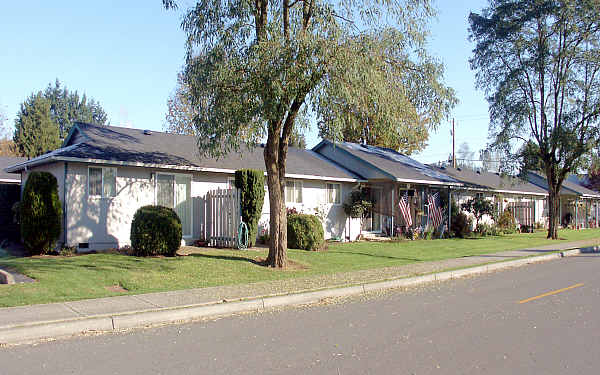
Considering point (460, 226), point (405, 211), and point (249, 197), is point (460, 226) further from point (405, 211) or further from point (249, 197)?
point (249, 197)

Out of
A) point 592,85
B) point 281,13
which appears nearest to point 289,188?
point 281,13

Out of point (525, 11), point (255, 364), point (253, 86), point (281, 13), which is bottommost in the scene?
point (255, 364)

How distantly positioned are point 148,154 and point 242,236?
437 centimetres

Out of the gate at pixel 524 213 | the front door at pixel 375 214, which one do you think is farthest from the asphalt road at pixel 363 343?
the gate at pixel 524 213

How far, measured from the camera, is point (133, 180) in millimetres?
16906

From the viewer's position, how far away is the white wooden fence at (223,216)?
56.7 feet

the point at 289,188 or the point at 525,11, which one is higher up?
the point at 525,11

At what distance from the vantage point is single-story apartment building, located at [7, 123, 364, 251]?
15680 mm

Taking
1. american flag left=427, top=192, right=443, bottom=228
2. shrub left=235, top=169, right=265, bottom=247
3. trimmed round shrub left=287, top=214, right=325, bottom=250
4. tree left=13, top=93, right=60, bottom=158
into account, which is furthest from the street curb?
tree left=13, top=93, right=60, bottom=158

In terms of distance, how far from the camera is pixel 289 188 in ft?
71.0

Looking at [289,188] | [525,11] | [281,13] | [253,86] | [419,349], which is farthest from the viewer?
[525,11]

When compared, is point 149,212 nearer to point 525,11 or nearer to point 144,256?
point 144,256

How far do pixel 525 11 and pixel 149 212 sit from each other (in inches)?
879

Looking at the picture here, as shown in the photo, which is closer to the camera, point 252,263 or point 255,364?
point 255,364
